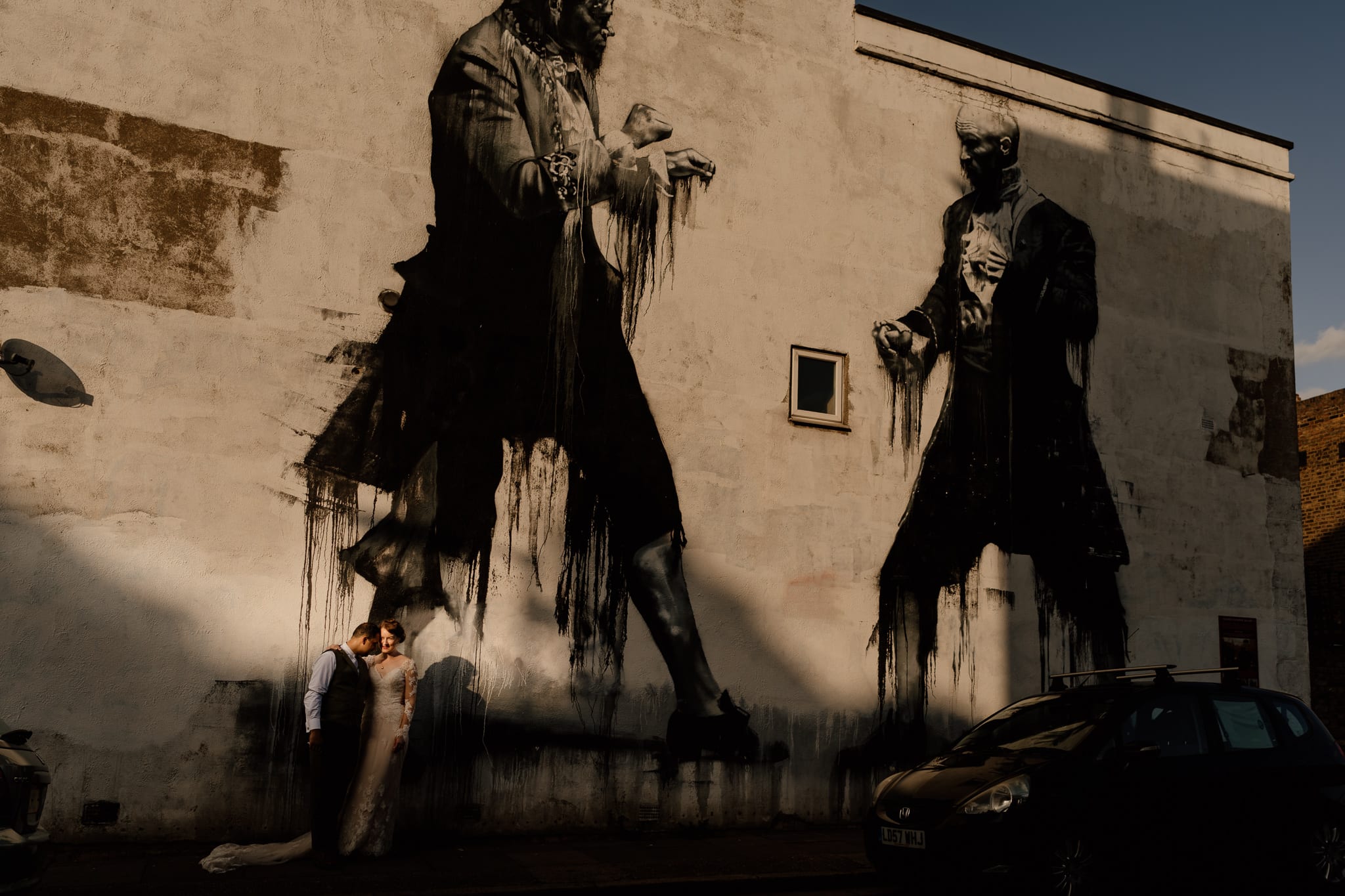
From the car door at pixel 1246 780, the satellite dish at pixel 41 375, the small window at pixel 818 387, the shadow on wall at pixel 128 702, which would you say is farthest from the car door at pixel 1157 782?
the satellite dish at pixel 41 375

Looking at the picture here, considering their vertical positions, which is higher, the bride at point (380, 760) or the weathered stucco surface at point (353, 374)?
the weathered stucco surface at point (353, 374)

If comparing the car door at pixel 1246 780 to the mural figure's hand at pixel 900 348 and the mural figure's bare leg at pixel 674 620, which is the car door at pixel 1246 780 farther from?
the mural figure's hand at pixel 900 348

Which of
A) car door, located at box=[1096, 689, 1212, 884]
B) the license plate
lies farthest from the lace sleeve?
car door, located at box=[1096, 689, 1212, 884]

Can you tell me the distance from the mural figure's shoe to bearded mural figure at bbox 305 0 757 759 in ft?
0.06

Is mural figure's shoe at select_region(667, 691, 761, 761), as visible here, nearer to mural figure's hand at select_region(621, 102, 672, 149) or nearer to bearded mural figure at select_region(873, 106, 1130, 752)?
bearded mural figure at select_region(873, 106, 1130, 752)

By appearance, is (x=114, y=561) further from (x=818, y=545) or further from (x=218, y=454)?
(x=818, y=545)

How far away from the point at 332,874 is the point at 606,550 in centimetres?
388

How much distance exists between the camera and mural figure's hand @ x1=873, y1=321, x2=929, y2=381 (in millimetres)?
12562

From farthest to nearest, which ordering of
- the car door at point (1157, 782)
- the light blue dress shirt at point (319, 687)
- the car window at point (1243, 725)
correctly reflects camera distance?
1. the light blue dress shirt at point (319, 687)
2. the car window at point (1243, 725)
3. the car door at point (1157, 782)

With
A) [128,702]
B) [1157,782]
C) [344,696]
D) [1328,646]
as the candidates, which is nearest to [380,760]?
[344,696]

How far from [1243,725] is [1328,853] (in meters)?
1.03

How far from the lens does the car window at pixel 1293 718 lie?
8484mm

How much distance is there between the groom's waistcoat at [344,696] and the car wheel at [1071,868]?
499 cm

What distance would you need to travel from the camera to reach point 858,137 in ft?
42.0
